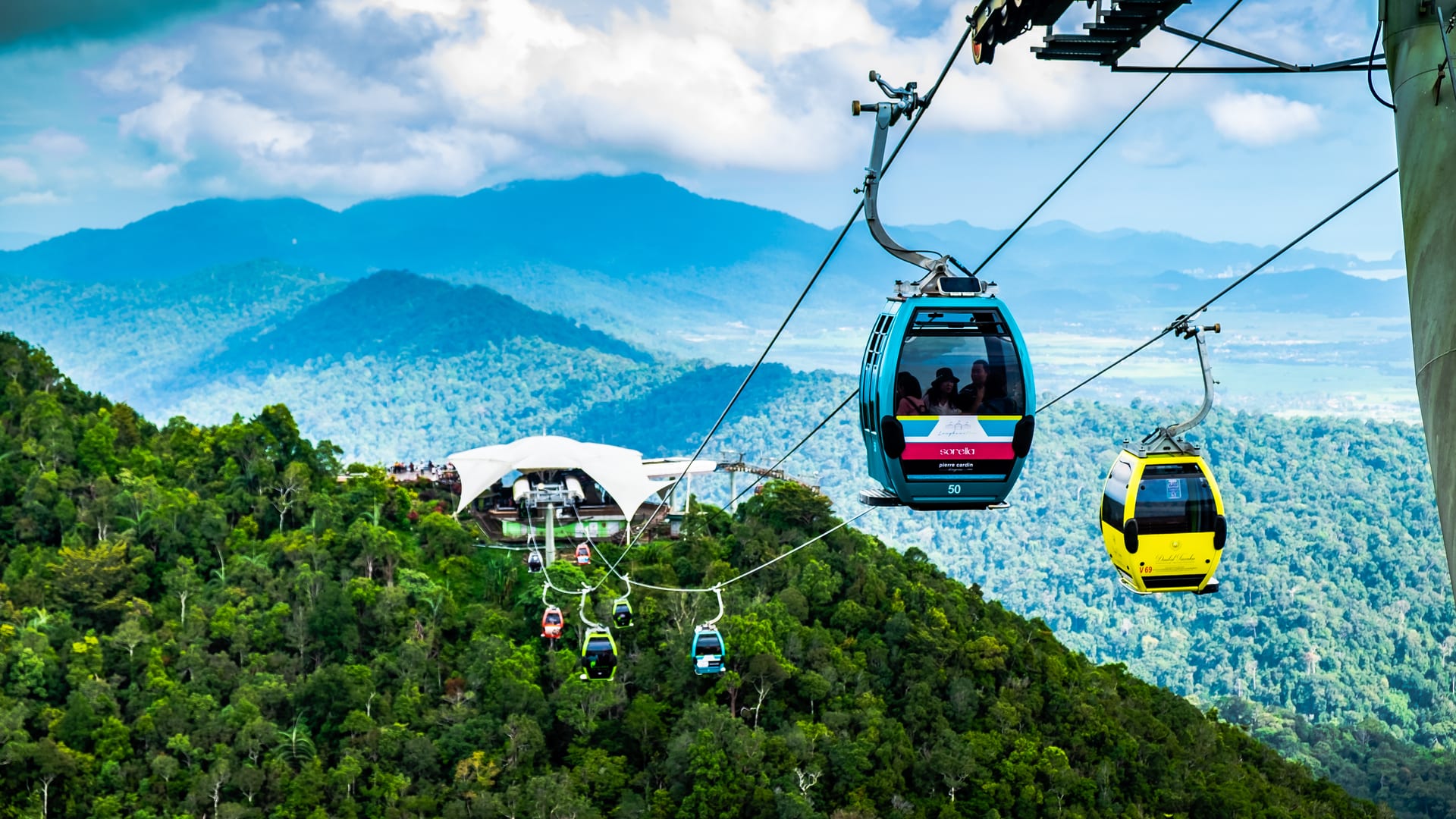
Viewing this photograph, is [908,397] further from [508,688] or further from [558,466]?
[558,466]

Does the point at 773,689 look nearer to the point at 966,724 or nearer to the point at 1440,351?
the point at 966,724

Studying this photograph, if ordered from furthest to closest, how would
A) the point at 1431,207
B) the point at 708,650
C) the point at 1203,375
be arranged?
the point at 708,650, the point at 1203,375, the point at 1431,207

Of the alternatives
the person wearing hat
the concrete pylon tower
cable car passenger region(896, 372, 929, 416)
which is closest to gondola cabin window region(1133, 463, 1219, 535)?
the person wearing hat

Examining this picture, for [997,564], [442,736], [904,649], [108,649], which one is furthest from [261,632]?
[997,564]

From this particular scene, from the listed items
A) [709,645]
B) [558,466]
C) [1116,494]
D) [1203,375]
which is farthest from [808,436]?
[558,466]

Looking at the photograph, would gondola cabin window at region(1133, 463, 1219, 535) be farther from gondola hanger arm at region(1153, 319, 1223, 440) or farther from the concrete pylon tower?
the concrete pylon tower

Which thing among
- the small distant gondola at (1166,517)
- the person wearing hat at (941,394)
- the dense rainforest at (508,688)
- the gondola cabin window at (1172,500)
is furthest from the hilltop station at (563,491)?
the person wearing hat at (941,394)
